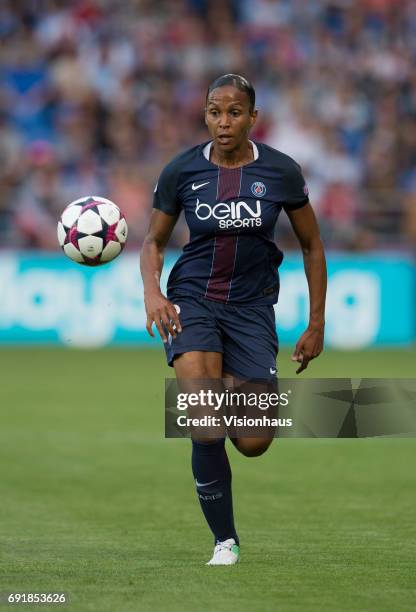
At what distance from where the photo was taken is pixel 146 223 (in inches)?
706

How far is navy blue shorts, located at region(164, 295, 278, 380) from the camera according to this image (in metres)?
6.20

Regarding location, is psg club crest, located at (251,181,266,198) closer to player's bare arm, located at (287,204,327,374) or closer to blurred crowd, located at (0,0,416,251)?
player's bare arm, located at (287,204,327,374)

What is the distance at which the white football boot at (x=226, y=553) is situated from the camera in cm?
617

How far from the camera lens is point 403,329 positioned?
1869 cm

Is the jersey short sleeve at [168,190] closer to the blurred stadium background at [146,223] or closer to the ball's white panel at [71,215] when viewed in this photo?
the ball's white panel at [71,215]

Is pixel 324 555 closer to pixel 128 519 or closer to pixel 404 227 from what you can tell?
pixel 128 519

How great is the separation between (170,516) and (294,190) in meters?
2.35

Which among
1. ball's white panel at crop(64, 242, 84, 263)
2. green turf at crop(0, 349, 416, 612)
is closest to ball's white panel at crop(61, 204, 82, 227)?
ball's white panel at crop(64, 242, 84, 263)

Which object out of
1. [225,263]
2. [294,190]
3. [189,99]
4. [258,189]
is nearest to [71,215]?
[225,263]

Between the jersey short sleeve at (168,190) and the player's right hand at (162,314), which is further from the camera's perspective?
the jersey short sleeve at (168,190)

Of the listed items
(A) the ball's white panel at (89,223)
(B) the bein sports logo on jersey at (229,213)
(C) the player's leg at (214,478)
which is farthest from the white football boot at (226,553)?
(A) the ball's white panel at (89,223)

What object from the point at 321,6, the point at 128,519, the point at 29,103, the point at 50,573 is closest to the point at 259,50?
the point at 321,6

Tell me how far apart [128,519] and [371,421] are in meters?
1.97

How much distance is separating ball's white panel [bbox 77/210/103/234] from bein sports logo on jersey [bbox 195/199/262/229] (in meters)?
0.70
